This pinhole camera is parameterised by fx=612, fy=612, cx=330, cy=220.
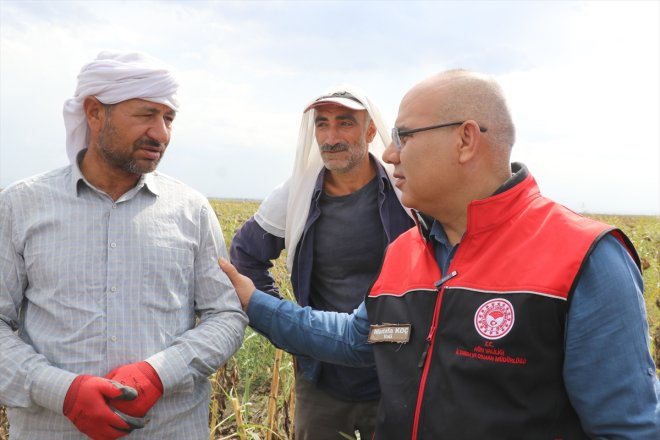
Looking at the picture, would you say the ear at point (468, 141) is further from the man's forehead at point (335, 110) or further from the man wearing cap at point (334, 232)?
the man's forehead at point (335, 110)

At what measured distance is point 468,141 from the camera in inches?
77.5

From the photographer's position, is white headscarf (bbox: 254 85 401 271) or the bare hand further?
white headscarf (bbox: 254 85 401 271)

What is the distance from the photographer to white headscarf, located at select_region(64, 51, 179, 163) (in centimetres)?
237

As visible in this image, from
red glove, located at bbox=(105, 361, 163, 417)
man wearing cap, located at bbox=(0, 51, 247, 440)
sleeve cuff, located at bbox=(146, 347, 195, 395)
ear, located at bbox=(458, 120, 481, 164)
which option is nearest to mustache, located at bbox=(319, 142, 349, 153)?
man wearing cap, located at bbox=(0, 51, 247, 440)

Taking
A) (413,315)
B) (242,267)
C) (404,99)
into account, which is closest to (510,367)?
(413,315)

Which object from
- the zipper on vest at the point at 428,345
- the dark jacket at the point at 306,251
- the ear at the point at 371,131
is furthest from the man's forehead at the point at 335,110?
the zipper on vest at the point at 428,345

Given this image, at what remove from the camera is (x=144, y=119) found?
7.95ft

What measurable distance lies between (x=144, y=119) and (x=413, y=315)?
131cm

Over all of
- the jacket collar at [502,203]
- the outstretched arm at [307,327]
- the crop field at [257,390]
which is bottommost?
the crop field at [257,390]

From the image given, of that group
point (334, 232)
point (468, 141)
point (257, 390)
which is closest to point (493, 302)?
point (468, 141)

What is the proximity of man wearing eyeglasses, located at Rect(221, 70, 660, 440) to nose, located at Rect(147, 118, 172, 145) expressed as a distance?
0.91 m

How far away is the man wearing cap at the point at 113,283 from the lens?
2070mm

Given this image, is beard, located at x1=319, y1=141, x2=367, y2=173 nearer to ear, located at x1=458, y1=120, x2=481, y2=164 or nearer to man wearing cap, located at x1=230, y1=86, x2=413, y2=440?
man wearing cap, located at x1=230, y1=86, x2=413, y2=440

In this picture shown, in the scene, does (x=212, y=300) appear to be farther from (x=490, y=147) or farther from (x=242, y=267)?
(x=490, y=147)
